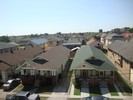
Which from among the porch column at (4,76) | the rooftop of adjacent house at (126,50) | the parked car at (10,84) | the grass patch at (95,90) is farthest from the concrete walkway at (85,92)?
the porch column at (4,76)

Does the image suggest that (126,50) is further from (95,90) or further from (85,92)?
(85,92)

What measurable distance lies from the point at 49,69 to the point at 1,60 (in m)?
12.1

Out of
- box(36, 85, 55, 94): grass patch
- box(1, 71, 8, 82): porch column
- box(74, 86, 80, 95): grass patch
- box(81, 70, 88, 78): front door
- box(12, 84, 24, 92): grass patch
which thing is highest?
box(81, 70, 88, 78): front door

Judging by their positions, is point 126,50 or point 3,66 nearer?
point 3,66

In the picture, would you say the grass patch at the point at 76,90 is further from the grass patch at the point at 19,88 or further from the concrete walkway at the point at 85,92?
the grass patch at the point at 19,88

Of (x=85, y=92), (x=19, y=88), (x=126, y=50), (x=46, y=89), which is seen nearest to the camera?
(x=85, y=92)

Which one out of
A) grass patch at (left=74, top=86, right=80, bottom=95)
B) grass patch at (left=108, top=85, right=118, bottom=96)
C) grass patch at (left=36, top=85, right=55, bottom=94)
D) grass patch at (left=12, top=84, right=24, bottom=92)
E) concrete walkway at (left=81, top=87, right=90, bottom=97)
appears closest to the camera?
concrete walkway at (left=81, top=87, right=90, bottom=97)

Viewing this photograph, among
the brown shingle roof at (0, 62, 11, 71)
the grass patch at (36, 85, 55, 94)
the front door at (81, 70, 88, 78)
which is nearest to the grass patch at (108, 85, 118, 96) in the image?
the front door at (81, 70, 88, 78)

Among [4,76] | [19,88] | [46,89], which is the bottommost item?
[19,88]

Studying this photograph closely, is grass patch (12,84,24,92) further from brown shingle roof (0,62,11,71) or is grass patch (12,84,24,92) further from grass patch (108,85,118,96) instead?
grass patch (108,85,118,96)

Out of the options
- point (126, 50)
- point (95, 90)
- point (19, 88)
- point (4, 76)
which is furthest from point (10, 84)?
point (126, 50)

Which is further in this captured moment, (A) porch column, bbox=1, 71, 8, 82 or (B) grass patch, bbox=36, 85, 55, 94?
(A) porch column, bbox=1, 71, 8, 82

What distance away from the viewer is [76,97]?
23406 mm

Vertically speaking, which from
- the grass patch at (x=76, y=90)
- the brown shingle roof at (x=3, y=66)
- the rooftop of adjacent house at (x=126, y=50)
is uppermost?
the rooftop of adjacent house at (x=126, y=50)
